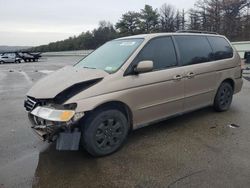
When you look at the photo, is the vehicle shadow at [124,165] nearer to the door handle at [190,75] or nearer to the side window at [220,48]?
the door handle at [190,75]

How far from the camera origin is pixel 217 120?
5.68m

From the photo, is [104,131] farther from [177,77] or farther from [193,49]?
[193,49]

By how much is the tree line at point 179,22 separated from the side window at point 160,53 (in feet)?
145

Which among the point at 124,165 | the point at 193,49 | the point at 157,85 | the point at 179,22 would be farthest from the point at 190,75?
the point at 179,22

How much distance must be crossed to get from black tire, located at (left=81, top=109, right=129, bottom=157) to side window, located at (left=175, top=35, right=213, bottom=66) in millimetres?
1753

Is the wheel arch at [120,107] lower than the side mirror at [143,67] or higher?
lower

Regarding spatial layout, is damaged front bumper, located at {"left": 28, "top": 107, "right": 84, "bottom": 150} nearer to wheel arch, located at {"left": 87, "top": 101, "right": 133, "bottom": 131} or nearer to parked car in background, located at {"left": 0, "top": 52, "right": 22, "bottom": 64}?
wheel arch, located at {"left": 87, "top": 101, "right": 133, "bottom": 131}

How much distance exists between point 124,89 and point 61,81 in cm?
94

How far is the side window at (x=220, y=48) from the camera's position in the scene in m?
5.95

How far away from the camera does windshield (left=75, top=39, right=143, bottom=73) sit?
177 inches

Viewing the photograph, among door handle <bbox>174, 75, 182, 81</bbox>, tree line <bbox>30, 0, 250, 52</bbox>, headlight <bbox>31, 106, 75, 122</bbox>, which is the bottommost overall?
headlight <bbox>31, 106, 75, 122</bbox>

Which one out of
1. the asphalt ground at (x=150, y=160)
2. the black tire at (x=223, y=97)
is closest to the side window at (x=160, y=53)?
the asphalt ground at (x=150, y=160)

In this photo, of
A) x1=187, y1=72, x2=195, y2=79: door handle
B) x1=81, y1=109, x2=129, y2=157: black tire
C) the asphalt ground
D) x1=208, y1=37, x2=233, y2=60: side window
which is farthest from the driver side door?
x1=208, y1=37, x2=233, y2=60: side window

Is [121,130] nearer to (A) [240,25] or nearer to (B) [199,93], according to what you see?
(B) [199,93]
